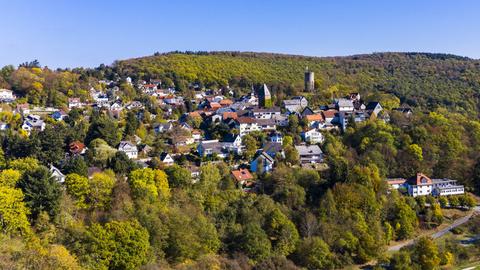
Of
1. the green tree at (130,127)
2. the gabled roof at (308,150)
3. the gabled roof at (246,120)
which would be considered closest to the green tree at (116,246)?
the green tree at (130,127)

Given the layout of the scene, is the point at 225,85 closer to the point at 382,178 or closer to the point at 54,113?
the point at 54,113

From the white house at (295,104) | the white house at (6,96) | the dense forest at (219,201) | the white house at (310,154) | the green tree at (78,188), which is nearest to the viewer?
the dense forest at (219,201)

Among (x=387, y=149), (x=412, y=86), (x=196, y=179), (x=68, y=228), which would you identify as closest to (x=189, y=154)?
(x=196, y=179)

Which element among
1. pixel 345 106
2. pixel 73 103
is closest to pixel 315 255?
pixel 345 106

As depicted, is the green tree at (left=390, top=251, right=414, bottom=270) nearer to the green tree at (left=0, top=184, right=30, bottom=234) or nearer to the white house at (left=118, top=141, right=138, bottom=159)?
the white house at (left=118, top=141, right=138, bottom=159)

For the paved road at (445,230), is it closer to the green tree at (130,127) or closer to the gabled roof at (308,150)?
the gabled roof at (308,150)

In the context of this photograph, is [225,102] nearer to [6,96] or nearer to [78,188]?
[6,96]
